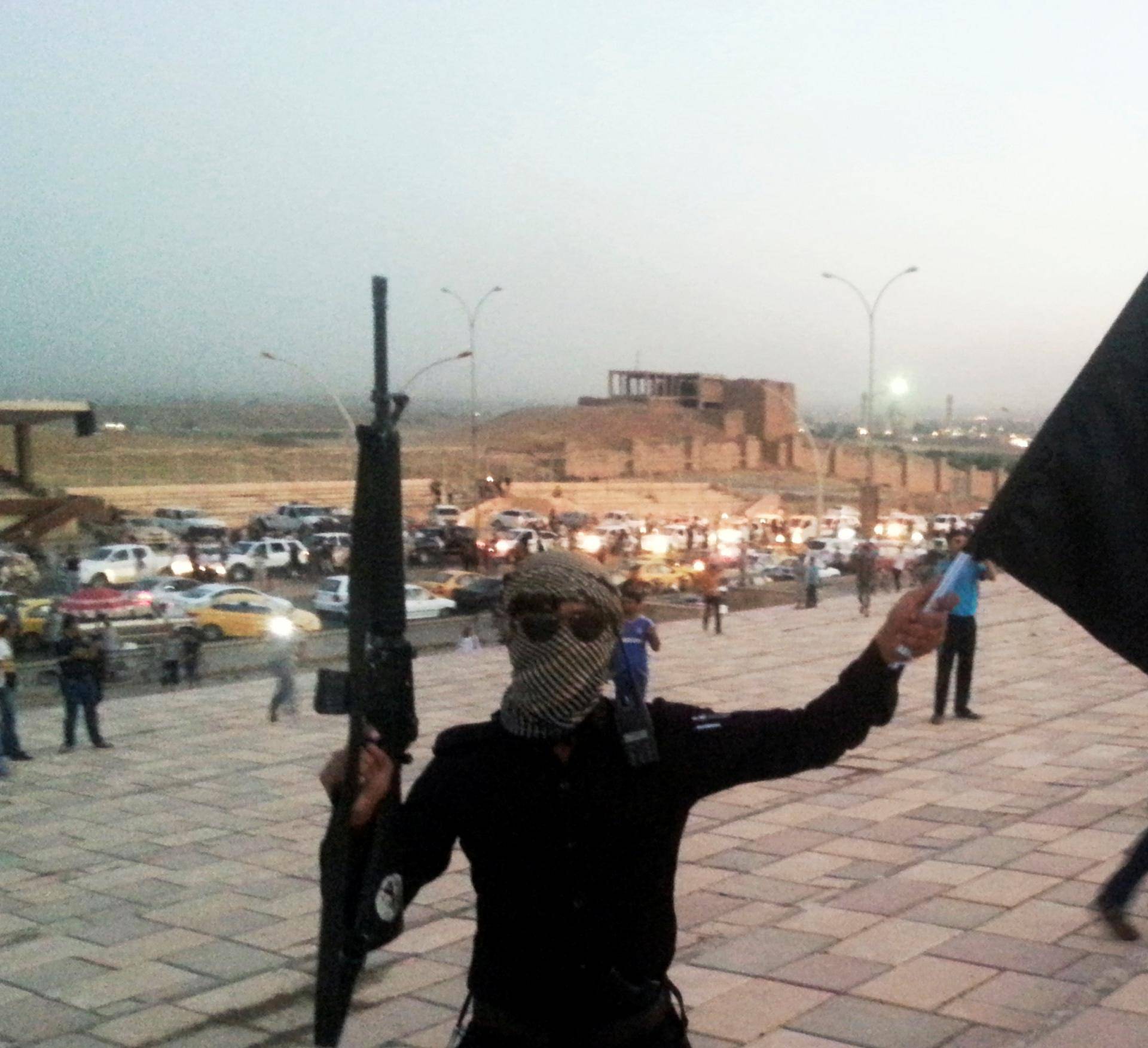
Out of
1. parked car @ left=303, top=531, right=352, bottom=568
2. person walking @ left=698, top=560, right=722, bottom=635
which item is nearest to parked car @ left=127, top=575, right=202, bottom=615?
parked car @ left=303, top=531, right=352, bottom=568

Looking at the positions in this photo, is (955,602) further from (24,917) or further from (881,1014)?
(24,917)

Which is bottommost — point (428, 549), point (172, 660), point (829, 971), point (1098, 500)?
point (428, 549)

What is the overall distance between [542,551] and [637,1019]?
2.24 ft

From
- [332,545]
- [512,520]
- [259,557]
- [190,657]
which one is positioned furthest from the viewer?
[512,520]

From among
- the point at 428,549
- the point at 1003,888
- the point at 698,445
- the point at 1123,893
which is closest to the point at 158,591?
the point at 428,549

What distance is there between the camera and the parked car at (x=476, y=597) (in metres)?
27.6

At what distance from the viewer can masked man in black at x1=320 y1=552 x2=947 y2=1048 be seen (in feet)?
6.72

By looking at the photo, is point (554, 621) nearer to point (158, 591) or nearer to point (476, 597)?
point (158, 591)

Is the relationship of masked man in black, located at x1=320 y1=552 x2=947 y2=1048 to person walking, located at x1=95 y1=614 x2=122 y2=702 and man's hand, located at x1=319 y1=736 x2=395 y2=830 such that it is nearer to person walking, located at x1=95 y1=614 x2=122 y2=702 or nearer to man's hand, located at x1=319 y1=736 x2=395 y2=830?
man's hand, located at x1=319 y1=736 x2=395 y2=830

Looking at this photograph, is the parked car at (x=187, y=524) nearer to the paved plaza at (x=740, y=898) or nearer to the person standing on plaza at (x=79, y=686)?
the person standing on plaza at (x=79, y=686)

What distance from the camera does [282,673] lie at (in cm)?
1213

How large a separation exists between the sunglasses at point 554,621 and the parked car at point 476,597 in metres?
24.9

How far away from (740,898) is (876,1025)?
5.31ft

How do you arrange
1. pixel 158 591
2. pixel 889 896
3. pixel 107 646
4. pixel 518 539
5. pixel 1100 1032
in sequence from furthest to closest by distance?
pixel 518 539 < pixel 158 591 < pixel 107 646 < pixel 889 896 < pixel 1100 1032
